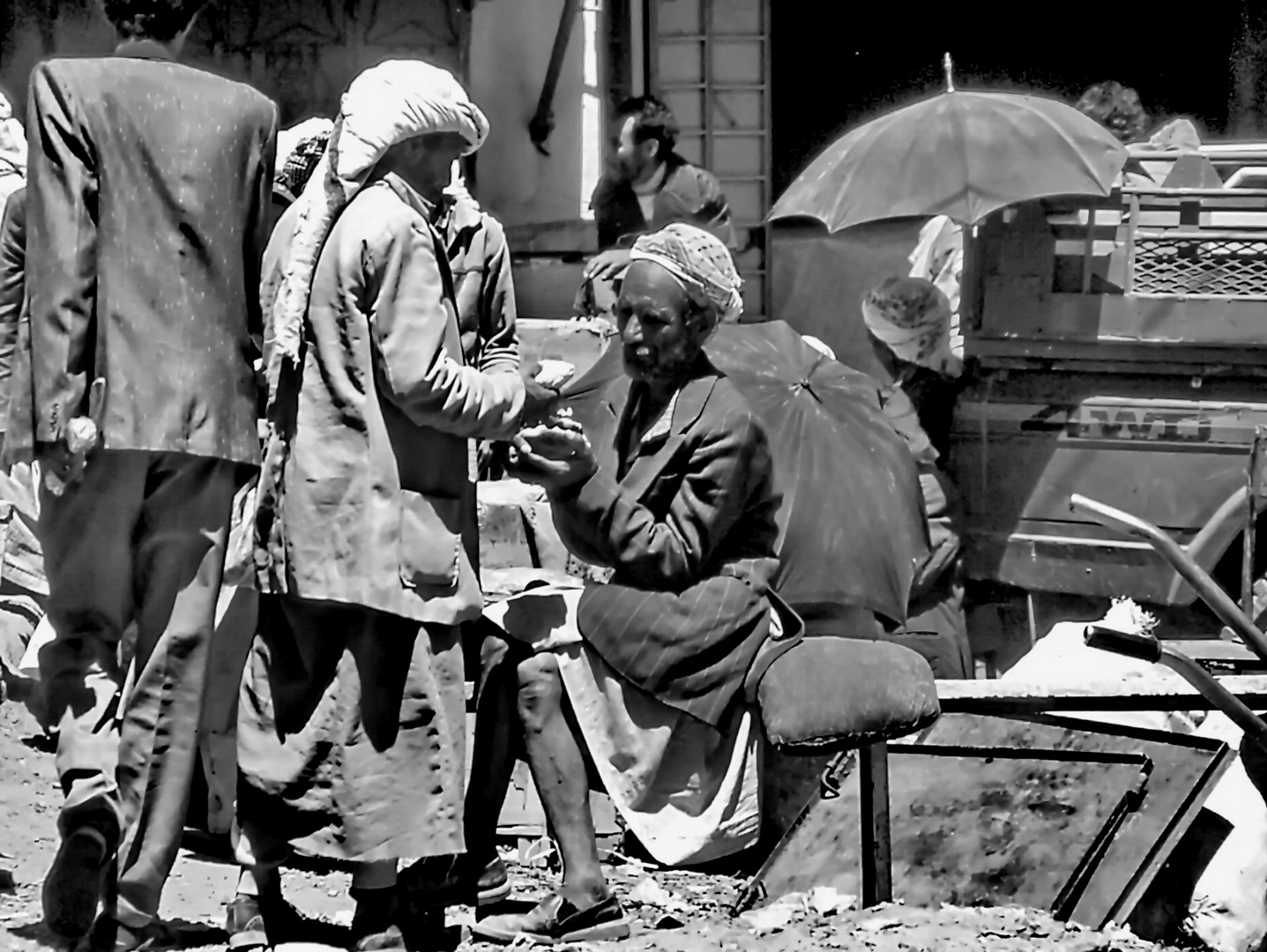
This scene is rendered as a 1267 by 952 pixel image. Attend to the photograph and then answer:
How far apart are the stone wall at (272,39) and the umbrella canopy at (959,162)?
337cm

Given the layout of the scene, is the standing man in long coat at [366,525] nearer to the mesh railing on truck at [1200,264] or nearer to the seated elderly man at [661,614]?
the seated elderly man at [661,614]

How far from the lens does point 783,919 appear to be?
4.39 meters

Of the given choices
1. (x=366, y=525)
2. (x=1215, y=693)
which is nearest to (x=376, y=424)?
(x=366, y=525)

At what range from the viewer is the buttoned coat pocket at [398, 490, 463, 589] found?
13.2ft

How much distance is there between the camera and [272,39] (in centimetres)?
1089

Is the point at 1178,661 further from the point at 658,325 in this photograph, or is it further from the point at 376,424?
the point at 376,424

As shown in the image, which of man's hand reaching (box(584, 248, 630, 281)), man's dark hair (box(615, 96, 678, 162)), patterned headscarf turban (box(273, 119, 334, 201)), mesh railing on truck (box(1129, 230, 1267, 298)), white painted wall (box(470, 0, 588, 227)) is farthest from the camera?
white painted wall (box(470, 0, 588, 227))

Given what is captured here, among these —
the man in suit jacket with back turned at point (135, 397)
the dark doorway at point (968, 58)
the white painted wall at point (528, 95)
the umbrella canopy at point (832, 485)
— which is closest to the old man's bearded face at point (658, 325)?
the umbrella canopy at point (832, 485)

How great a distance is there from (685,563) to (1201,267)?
160 inches

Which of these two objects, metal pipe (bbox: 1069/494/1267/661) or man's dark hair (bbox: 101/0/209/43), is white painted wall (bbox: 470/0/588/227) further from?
metal pipe (bbox: 1069/494/1267/661)

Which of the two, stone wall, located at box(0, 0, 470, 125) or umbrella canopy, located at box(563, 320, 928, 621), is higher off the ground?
stone wall, located at box(0, 0, 470, 125)

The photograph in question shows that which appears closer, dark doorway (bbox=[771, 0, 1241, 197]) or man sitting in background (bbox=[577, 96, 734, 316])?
man sitting in background (bbox=[577, 96, 734, 316])

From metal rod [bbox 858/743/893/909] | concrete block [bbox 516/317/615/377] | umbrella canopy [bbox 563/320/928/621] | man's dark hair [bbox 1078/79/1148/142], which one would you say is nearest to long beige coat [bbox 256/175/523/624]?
metal rod [bbox 858/743/893/909]

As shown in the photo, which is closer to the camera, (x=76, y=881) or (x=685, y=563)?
(x=76, y=881)
